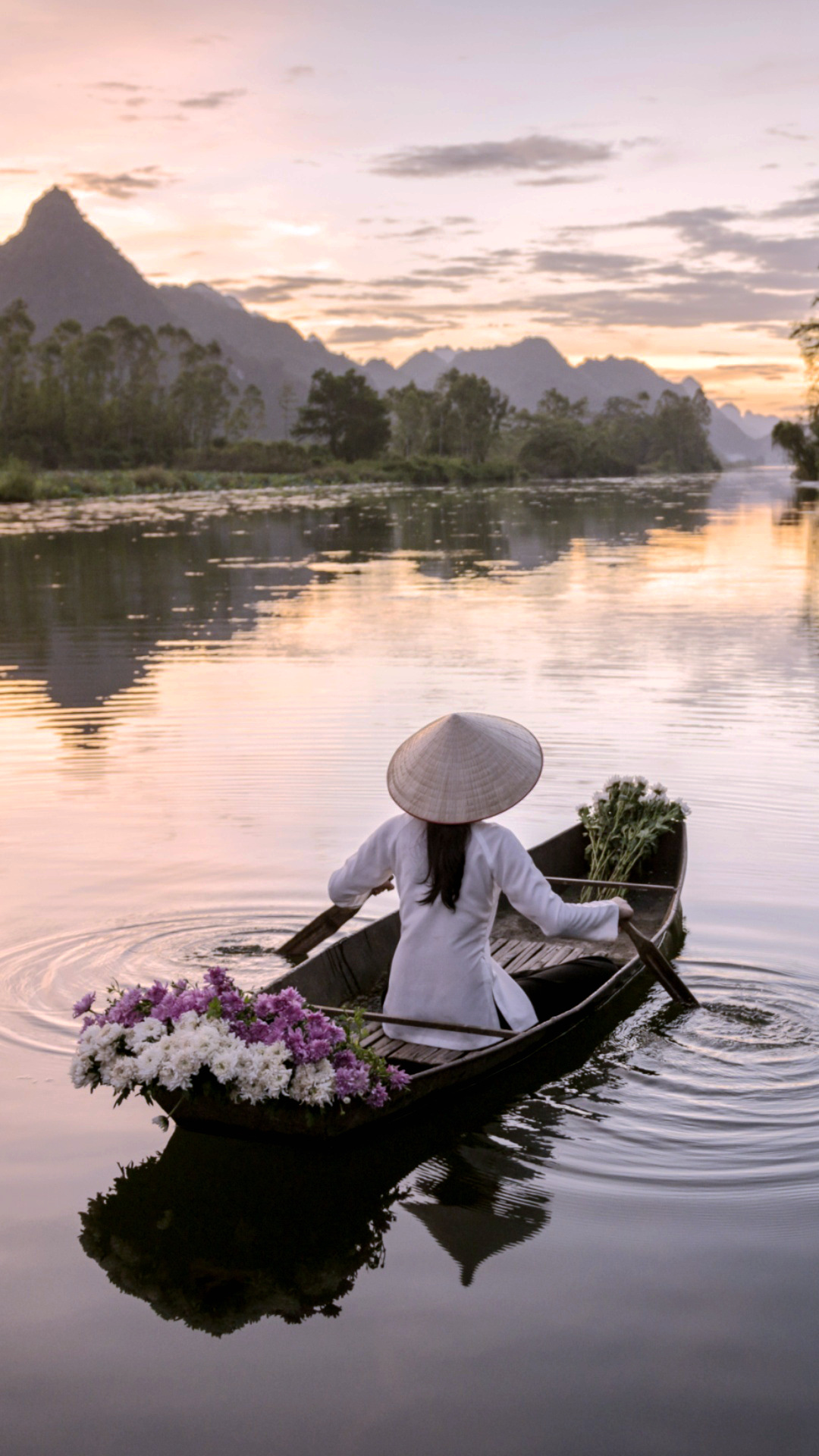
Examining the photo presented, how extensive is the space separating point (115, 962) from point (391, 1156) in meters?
2.30

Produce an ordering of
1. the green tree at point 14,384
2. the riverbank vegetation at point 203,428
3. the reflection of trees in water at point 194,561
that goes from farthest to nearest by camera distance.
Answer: the riverbank vegetation at point 203,428, the green tree at point 14,384, the reflection of trees in water at point 194,561

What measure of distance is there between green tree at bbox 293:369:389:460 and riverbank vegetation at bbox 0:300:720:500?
5.1 inches

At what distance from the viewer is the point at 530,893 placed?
4.98 m

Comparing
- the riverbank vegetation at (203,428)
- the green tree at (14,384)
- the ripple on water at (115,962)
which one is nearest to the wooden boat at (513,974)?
the ripple on water at (115,962)

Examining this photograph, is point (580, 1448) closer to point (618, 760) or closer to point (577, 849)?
Result: point (577, 849)

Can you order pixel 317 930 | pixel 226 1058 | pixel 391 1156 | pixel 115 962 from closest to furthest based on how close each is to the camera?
1. pixel 226 1058
2. pixel 391 1156
3. pixel 317 930
4. pixel 115 962

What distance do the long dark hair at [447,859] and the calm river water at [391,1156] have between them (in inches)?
38.8

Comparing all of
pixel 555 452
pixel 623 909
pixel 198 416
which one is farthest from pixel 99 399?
pixel 623 909

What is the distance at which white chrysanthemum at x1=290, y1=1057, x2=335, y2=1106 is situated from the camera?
178 inches

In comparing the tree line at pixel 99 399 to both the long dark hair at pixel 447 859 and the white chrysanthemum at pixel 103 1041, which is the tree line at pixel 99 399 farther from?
the white chrysanthemum at pixel 103 1041

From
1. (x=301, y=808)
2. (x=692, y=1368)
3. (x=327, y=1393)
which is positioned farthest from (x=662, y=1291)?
(x=301, y=808)

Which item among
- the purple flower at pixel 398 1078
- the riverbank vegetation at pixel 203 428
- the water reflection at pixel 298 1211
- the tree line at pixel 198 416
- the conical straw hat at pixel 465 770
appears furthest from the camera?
the tree line at pixel 198 416

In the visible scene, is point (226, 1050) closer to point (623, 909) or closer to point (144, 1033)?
point (144, 1033)

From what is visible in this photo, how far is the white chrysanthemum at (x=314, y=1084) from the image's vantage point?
178 inches
